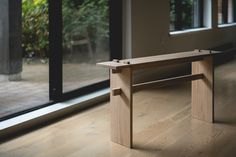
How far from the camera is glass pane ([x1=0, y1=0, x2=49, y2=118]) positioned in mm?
3445

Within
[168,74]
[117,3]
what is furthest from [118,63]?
[168,74]

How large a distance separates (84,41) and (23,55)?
106cm

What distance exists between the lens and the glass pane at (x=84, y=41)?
421cm

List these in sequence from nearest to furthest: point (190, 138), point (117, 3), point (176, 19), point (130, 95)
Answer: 1. point (130, 95)
2. point (190, 138)
3. point (117, 3)
4. point (176, 19)

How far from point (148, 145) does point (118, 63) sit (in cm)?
69

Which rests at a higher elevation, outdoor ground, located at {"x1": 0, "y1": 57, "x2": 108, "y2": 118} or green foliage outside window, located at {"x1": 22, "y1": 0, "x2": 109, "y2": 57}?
green foliage outside window, located at {"x1": 22, "y1": 0, "x2": 109, "y2": 57}

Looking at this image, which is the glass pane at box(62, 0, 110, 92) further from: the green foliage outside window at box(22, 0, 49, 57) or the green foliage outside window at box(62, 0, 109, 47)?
the green foliage outside window at box(22, 0, 49, 57)

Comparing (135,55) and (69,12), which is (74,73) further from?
(135,55)

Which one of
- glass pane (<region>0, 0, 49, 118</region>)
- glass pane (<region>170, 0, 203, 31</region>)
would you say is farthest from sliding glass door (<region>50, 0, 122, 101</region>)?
glass pane (<region>170, 0, 203, 31</region>)

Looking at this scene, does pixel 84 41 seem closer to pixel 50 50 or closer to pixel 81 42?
pixel 81 42

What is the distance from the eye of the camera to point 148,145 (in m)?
3.05

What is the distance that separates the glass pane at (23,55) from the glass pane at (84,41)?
1.06 ft

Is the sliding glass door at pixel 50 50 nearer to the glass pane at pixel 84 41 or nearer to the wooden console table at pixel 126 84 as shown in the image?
the glass pane at pixel 84 41

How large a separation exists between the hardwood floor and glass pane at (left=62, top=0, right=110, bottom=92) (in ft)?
1.55
